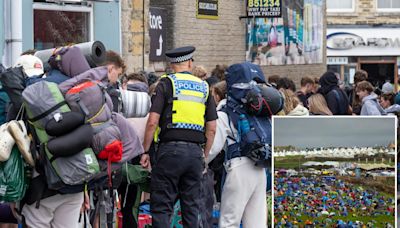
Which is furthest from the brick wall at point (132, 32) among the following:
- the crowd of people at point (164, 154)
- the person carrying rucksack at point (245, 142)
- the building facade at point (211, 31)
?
the person carrying rucksack at point (245, 142)

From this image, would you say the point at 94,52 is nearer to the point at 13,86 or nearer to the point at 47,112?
the point at 13,86

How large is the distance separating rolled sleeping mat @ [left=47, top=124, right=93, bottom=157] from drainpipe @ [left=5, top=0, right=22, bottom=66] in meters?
5.48

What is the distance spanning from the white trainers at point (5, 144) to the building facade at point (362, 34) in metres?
31.2

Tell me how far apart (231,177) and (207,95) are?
2.64ft

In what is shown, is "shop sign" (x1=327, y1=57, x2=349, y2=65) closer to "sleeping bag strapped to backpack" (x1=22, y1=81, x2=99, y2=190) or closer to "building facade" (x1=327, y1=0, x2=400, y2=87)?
"building facade" (x1=327, y1=0, x2=400, y2=87)

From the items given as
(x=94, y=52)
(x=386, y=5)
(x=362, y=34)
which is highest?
(x=386, y=5)

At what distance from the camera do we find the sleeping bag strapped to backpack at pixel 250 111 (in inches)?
336

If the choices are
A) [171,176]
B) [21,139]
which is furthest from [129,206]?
[21,139]

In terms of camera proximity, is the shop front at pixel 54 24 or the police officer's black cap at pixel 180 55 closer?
the police officer's black cap at pixel 180 55

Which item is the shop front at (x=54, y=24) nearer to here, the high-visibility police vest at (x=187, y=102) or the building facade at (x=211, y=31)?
the building facade at (x=211, y=31)

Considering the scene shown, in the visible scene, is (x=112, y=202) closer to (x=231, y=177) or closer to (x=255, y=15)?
(x=231, y=177)

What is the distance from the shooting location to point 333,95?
41.7ft

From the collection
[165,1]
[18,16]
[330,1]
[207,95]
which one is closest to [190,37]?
[165,1]

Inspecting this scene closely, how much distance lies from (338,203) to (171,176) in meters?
1.67
